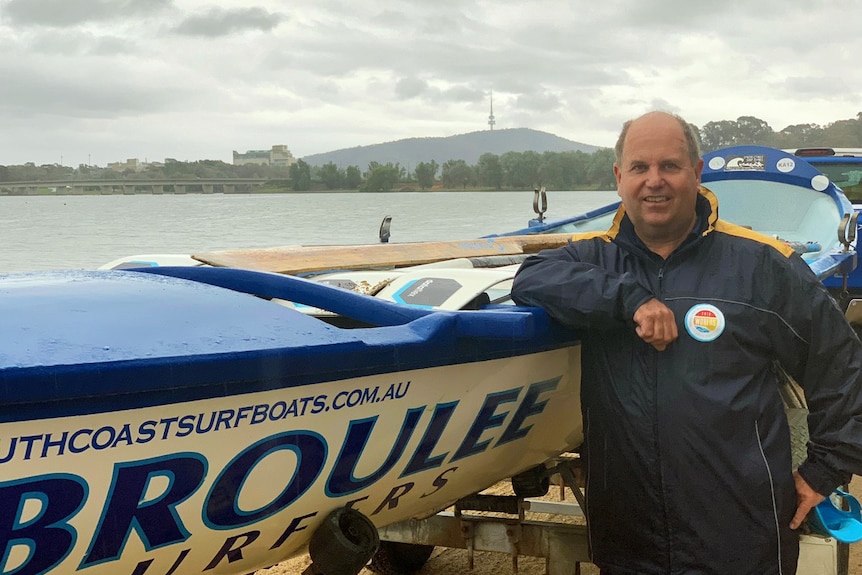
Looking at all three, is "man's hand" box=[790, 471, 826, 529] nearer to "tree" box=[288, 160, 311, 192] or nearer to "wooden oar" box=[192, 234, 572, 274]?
"wooden oar" box=[192, 234, 572, 274]

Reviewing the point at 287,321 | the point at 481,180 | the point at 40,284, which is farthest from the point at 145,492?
the point at 481,180

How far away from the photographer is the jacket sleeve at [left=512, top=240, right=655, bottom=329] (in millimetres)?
2625

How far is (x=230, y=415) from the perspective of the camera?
235 centimetres

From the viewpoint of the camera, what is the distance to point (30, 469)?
211cm

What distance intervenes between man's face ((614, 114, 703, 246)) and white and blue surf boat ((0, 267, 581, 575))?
1.53 ft

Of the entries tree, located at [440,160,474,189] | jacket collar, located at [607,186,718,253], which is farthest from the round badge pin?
tree, located at [440,160,474,189]

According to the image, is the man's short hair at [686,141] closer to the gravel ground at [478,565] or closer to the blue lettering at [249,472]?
the blue lettering at [249,472]

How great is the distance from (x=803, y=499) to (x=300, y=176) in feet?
200

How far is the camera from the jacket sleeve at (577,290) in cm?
262

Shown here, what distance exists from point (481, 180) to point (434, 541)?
149 feet

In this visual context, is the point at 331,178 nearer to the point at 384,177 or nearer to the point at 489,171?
the point at 384,177

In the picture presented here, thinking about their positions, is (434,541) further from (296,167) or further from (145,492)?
(296,167)

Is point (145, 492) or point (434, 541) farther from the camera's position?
point (434, 541)

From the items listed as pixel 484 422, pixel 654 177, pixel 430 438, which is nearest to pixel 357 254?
pixel 484 422
